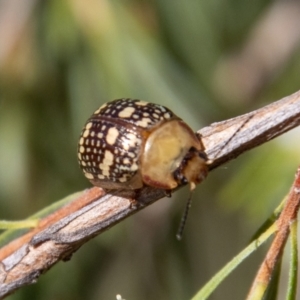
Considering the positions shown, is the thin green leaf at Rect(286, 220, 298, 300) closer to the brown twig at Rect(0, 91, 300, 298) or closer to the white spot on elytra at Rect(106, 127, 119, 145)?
Result: the brown twig at Rect(0, 91, 300, 298)

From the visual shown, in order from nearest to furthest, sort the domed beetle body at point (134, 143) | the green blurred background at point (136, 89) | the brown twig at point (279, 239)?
1. the brown twig at point (279, 239)
2. the domed beetle body at point (134, 143)
3. the green blurred background at point (136, 89)

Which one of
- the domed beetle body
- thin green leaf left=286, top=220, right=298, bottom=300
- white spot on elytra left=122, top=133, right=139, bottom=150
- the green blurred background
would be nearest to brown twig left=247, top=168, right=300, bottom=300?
thin green leaf left=286, top=220, right=298, bottom=300

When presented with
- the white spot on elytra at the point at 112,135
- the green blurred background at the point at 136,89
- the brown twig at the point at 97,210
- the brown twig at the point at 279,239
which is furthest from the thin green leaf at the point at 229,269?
the green blurred background at the point at 136,89

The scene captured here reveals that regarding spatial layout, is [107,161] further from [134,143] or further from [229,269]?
[229,269]

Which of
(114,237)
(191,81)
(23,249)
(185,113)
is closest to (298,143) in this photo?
(185,113)

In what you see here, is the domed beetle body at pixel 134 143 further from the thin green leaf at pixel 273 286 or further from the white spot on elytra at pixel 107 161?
the thin green leaf at pixel 273 286
